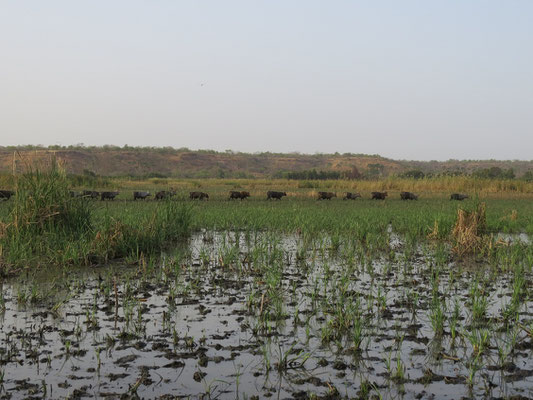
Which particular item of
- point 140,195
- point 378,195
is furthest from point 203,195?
point 378,195

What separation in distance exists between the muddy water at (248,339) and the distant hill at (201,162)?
161ft

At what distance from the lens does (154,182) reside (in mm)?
37719

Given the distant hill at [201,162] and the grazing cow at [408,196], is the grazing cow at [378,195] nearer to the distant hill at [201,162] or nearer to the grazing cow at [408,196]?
the grazing cow at [408,196]

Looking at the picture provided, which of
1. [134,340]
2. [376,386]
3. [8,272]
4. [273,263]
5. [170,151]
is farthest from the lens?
[170,151]

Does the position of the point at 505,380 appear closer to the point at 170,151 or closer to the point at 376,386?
the point at 376,386

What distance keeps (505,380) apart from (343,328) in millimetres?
1711

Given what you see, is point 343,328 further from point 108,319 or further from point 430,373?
point 108,319

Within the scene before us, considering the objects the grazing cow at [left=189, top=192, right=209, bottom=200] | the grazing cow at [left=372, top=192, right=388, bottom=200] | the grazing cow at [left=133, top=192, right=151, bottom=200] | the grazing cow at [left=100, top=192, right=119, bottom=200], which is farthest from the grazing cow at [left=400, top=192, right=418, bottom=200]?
the grazing cow at [left=100, top=192, right=119, bottom=200]

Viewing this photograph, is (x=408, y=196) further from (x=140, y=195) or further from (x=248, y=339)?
(x=248, y=339)

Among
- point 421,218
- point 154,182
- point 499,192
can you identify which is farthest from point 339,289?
point 154,182

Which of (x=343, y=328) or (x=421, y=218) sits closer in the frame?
(x=343, y=328)

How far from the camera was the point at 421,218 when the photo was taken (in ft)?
50.3

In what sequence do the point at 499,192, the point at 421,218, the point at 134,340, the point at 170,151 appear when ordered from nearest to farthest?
1. the point at 134,340
2. the point at 421,218
3. the point at 499,192
4. the point at 170,151

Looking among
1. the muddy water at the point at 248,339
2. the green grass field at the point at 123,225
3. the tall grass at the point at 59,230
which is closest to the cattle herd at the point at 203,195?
the green grass field at the point at 123,225
